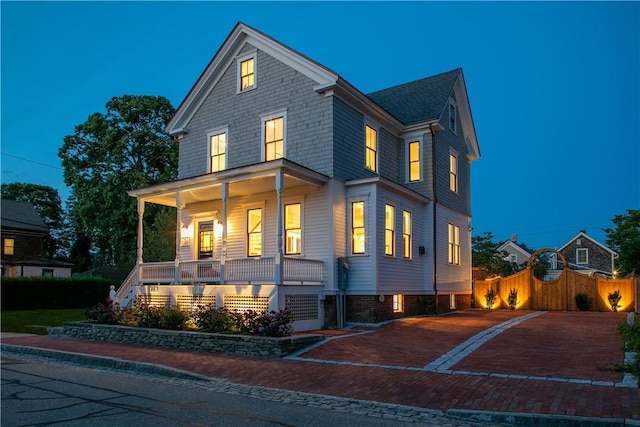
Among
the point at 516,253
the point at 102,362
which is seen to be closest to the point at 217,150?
the point at 102,362

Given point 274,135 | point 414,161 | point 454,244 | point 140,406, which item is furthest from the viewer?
point 454,244

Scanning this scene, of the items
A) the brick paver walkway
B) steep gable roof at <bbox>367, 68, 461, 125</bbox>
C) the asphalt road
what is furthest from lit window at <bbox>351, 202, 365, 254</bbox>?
the asphalt road

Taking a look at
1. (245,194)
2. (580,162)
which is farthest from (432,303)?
(580,162)

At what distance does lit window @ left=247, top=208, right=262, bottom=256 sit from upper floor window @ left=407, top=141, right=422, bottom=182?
6.50 meters

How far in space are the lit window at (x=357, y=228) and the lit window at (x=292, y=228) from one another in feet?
5.86

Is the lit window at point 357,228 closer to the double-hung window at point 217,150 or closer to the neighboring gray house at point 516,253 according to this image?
the double-hung window at point 217,150

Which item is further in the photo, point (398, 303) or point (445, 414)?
point (398, 303)

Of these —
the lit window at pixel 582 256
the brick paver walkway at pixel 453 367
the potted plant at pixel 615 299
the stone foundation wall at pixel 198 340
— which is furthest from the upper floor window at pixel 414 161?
the lit window at pixel 582 256

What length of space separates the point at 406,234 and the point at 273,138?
585 cm

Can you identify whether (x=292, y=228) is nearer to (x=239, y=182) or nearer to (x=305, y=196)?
(x=305, y=196)

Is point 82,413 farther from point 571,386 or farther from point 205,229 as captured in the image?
point 205,229

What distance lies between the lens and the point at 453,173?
23.5 meters

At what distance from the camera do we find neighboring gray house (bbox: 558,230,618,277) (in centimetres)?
4984

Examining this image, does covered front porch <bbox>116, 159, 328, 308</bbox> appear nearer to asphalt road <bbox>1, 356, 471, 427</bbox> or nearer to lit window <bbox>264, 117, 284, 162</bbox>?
lit window <bbox>264, 117, 284, 162</bbox>
